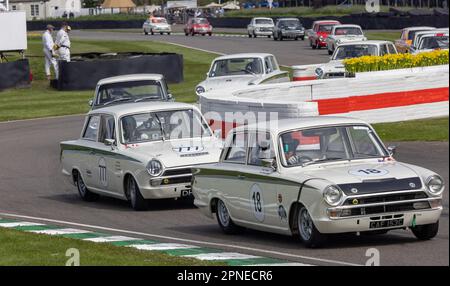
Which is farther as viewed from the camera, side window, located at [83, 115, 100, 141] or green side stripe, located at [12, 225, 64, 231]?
side window, located at [83, 115, 100, 141]

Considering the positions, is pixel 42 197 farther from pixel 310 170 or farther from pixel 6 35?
pixel 6 35

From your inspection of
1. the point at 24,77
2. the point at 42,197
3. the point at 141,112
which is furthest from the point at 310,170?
the point at 24,77

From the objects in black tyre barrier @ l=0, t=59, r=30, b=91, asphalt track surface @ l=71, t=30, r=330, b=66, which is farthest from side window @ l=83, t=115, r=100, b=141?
asphalt track surface @ l=71, t=30, r=330, b=66

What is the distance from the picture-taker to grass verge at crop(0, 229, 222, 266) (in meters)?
10.2

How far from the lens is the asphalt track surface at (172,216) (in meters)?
10.3

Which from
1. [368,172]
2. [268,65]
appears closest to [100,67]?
[268,65]

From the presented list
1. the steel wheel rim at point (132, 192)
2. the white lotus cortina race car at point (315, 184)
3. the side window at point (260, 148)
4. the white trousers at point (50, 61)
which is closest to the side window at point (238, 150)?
the white lotus cortina race car at point (315, 184)

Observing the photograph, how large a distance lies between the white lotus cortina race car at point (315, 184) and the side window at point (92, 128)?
3899 millimetres

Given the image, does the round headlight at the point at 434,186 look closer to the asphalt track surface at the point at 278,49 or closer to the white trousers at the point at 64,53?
the white trousers at the point at 64,53

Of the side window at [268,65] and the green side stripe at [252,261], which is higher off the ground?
the side window at [268,65]

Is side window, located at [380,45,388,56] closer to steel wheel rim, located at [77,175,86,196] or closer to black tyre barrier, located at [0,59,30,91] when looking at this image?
black tyre barrier, located at [0,59,30,91]

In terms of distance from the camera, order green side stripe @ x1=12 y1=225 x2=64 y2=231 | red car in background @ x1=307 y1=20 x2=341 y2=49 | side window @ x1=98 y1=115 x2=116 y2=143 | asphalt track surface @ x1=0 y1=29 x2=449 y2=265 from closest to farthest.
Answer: asphalt track surface @ x1=0 y1=29 x2=449 y2=265 → green side stripe @ x1=12 y1=225 x2=64 y2=231 → side window @ x1=98 y1=115 x2=116 y2=143 → red car in background @ x1=307 y1=20 x2=341 y2=49

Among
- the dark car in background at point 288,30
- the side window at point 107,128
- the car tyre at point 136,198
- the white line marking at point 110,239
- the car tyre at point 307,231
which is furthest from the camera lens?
the dark car in background at point 288,30

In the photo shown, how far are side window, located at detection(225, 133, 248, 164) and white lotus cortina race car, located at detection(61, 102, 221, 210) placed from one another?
211cm
